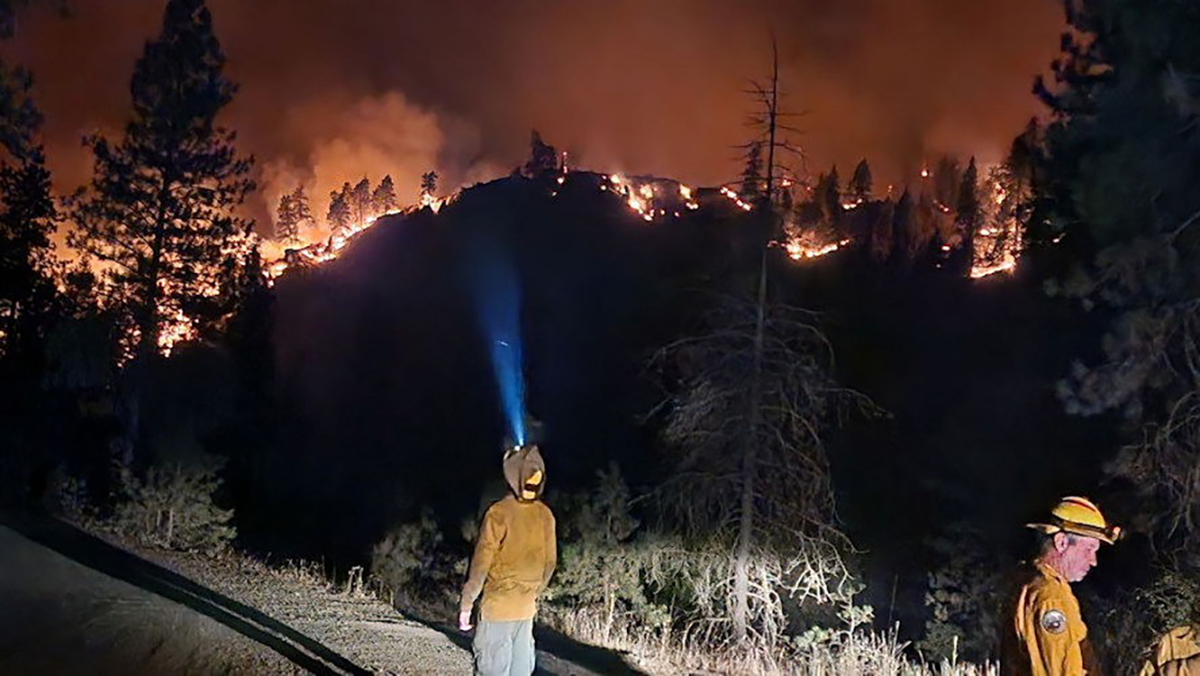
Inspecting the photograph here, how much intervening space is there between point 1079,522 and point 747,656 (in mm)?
9196

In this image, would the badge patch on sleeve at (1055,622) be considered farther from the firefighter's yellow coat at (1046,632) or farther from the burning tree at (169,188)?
the burning tree at (169,188)

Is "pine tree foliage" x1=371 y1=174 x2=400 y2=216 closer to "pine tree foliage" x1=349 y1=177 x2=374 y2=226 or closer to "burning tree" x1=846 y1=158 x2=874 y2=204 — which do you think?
"pine tree foliage" x1=349 y1=177 x2=374 y2=226

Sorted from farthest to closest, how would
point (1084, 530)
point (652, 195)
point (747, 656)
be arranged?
point (652, 195) → point (747, 656) → point (1084, 530)

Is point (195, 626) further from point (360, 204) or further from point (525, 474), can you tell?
point (360, 204)

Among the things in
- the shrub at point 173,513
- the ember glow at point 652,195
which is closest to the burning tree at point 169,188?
the shrub at point 173,513

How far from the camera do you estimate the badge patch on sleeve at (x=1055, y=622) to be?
4047mm

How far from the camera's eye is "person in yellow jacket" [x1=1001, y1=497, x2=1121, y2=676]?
4043 millimetres

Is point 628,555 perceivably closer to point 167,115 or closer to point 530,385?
point 167,115

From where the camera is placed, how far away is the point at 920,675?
37.2 feet

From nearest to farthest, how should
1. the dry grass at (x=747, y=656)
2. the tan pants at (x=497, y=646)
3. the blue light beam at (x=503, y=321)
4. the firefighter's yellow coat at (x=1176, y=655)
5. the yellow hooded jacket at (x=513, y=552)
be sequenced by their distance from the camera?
1. the firefighter's yellow coat at (x=1176, y=655)
2. the yellow hooded jacket at (x=513, y=552)
3. the tan pants at (x=497, y=646)
4. the dry grass at (x=747, y=656)
5. the blue light beam at (x=503, y=321)

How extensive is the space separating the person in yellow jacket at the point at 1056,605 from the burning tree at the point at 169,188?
3041 cm

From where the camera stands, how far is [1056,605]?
161 inches

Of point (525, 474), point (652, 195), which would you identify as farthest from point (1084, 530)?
point (652, 195)

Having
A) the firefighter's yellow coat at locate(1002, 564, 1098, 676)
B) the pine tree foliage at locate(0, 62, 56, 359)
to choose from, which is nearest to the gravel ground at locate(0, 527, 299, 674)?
the firefighter's yellow coat at locate(1002, 564, 1098, 676)
